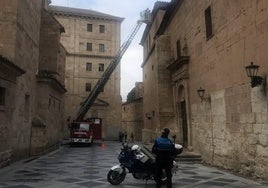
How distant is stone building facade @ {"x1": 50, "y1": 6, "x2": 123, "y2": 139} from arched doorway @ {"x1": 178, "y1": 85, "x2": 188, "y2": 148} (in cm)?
2114

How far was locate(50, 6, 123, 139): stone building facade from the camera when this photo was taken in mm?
38188

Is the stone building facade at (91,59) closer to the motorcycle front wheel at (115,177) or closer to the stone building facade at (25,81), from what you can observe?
the stone building facade at (25,81)

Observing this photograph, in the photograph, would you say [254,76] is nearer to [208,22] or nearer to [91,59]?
[208,22]

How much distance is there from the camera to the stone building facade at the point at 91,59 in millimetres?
38188

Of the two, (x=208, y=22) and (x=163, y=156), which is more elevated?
(x=208, y=22)

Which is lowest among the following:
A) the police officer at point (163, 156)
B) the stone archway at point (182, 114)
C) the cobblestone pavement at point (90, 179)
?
the cobblestone pavement at point (90, 179)

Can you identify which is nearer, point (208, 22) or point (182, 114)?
point (208, 22)

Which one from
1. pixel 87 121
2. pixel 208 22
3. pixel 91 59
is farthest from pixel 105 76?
pixel 208 22

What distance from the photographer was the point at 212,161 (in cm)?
1224

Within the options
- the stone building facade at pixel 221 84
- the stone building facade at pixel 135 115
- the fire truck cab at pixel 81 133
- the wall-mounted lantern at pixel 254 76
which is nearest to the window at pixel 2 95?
the stone building facade at pixel 221 84

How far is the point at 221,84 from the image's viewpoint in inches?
454

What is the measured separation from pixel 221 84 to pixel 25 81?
9.16m

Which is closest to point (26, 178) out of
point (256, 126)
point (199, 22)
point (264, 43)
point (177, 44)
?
point (256, 126)

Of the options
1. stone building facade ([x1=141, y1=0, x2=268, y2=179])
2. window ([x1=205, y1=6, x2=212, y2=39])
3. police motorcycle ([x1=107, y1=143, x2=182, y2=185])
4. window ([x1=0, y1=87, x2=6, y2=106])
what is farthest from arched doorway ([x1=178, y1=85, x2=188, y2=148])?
window ([x1=0, y1=87, x2=6, y2=106])
